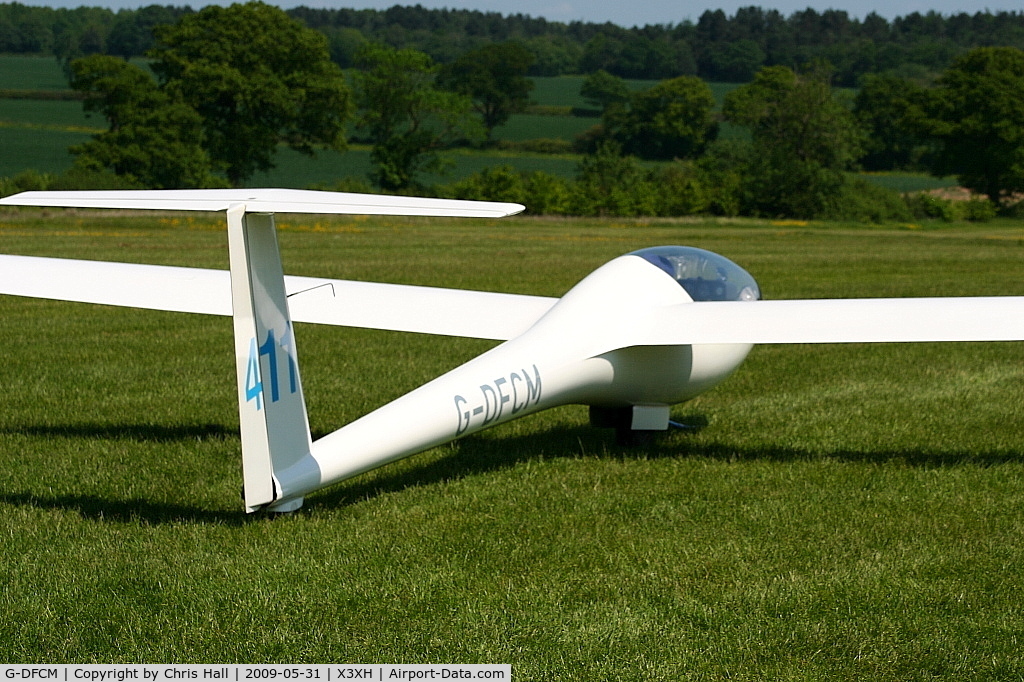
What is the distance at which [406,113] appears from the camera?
9506 centimetres

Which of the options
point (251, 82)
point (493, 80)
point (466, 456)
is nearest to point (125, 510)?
point (466, 456)

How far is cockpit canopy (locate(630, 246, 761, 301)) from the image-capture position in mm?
9664

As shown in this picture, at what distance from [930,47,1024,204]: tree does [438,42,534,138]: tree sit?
4990 cm

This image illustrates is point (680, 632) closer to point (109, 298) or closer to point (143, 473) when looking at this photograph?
point (143, 473)

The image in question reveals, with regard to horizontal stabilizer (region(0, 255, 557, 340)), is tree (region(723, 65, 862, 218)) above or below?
below

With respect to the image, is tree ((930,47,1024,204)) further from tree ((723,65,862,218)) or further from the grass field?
the grass field

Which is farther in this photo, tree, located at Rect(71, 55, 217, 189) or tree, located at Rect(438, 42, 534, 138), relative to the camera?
tree, located at Rect(438, 42, 534, 138)

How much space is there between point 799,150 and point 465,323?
262 feet

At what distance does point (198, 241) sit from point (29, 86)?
4134 inches

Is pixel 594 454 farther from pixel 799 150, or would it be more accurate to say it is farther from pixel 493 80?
pixel 493 80

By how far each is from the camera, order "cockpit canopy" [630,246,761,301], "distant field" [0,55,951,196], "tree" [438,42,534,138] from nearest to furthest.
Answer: "cockpit canopy" [630,246,761,301] → "distant field" [0,55,951,196] → "tree" [438,42,534,138]

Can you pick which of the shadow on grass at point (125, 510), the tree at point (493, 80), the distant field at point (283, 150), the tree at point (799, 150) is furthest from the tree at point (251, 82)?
the shadow on grass at point (125, 510)

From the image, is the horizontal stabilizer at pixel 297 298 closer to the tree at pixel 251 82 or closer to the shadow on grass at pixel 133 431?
the shadow on grass at pixel 133 431

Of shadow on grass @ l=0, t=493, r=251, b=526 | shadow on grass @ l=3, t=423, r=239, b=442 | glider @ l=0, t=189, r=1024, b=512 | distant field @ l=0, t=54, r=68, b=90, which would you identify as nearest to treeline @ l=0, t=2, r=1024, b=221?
distant field @ l=0, t=54, r=68, b=90
